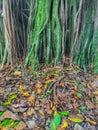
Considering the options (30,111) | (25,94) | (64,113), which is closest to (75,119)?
(64,113)

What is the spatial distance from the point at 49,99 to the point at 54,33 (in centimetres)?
108

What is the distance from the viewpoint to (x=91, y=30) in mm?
3012

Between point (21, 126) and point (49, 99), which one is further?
point (49, 99)

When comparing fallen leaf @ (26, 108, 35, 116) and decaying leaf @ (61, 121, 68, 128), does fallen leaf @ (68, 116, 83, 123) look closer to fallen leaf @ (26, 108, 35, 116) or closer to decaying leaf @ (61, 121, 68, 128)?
decaying leaf @ (61, 121, 68, 128)

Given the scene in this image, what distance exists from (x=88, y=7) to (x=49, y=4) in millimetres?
617

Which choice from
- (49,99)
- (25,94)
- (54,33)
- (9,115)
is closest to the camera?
(9,115)

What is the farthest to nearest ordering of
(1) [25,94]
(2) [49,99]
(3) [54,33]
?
(3) [54,33]
(1) [25,94]
(2) [49,99]

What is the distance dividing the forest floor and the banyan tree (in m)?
0.25

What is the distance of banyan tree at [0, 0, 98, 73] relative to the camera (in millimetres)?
2834

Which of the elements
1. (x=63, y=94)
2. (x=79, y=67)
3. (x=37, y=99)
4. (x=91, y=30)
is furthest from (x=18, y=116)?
(x=91, y=30)

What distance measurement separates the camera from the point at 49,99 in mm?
2191

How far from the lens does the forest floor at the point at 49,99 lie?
193 centimetres

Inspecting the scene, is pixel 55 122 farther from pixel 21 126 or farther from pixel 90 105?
pixel 90 105

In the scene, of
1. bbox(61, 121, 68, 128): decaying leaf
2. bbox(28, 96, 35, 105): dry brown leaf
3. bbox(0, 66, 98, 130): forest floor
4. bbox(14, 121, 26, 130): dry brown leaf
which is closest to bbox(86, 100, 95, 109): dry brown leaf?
bbox(0, 66, 98, 130): forest floor
